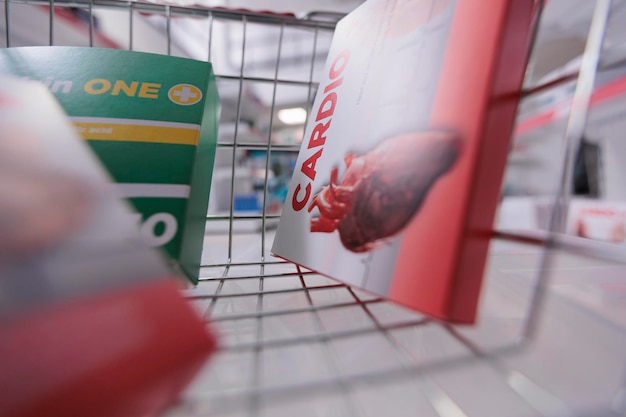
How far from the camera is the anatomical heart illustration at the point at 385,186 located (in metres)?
0.22

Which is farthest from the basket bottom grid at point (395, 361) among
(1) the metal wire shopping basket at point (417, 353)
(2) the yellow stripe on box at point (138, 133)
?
(2) the yellow stripe on box at point (138, 133)

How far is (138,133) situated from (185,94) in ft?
0.21

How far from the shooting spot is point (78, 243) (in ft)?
0.54

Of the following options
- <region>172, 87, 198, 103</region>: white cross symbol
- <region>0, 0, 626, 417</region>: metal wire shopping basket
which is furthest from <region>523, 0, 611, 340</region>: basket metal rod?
<region>172, 87, 198, 103</region>: white cross symbol

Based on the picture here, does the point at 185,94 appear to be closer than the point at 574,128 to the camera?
No

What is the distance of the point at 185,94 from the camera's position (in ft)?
1.03

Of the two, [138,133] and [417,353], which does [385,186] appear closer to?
[417,353]

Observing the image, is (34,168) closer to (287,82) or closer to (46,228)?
(46,228)

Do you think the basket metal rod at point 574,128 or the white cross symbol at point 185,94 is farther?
the white cross symbol at point 185,94

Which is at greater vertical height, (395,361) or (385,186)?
(385,186)

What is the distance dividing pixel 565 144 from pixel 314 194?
20 cm

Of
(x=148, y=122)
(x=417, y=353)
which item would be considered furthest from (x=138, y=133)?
(x=417, y=353)

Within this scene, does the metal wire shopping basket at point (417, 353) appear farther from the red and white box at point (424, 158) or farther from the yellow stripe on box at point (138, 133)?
the yellow stripe on box at point (138, 133)

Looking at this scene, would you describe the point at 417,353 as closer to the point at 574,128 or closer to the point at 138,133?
the point at 574,128
